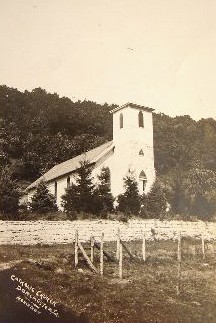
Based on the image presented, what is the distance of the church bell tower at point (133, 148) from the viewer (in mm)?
22109

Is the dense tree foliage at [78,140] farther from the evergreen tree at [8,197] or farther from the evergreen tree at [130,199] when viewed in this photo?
the evergreen tree at [8,197]

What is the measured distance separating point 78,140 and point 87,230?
24280mm

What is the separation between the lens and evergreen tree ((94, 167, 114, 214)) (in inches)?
772

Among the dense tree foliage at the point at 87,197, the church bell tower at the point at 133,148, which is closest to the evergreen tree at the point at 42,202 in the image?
the dense tree foliage at the point at 87,197

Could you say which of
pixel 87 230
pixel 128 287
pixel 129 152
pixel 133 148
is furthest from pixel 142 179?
pixel 128 287

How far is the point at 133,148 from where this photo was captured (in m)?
22.2

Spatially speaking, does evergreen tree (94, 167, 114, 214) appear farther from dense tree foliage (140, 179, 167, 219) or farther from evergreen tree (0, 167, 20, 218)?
evergreen tree (0, 167, 20, 218)

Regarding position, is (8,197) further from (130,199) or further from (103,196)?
(130,199)

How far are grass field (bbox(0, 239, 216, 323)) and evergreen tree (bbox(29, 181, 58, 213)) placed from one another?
8.97 meters

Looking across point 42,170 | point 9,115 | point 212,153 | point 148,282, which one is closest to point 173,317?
point 148,282

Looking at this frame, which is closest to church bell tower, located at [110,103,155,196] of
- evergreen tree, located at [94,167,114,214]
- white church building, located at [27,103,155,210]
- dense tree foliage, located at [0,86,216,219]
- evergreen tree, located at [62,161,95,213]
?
white church building, located at [27,103,155,210]

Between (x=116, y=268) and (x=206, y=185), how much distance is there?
11.0 metres

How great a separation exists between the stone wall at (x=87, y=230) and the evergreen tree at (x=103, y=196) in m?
2.86

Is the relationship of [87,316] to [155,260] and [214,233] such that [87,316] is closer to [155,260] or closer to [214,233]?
[155,260]
